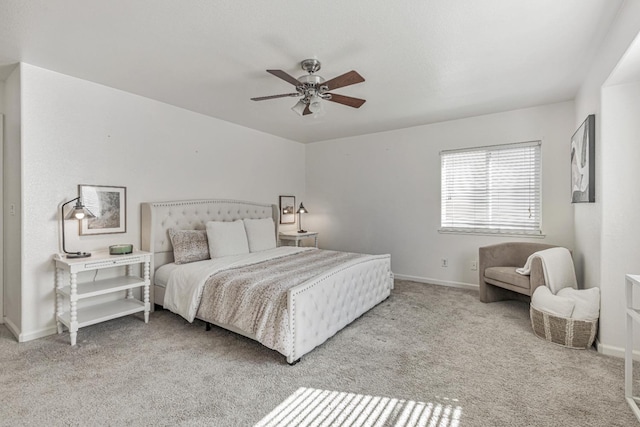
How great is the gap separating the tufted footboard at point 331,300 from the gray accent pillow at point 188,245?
1.73m

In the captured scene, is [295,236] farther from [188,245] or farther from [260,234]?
[188,245]

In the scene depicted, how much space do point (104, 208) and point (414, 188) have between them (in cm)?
A: 414

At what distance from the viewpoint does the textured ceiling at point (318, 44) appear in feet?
6.42

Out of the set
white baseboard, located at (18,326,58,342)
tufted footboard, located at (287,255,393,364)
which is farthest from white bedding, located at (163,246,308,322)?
tufted footboard, located at (287,255,393,364)

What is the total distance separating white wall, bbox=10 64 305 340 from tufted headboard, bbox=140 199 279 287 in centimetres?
15

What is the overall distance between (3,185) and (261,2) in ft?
10.7

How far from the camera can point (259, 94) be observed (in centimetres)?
340

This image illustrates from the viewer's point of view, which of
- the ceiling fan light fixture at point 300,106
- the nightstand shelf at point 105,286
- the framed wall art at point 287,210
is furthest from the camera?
the framed wall art at point 287,210

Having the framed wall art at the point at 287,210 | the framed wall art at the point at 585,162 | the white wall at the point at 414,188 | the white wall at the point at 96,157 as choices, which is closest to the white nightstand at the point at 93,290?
the white wall at the point at 96,157

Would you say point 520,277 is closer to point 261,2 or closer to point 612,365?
point 612,365

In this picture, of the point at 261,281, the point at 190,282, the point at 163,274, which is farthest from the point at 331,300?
the point at 163,274

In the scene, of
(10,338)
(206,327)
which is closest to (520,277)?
(206,327)

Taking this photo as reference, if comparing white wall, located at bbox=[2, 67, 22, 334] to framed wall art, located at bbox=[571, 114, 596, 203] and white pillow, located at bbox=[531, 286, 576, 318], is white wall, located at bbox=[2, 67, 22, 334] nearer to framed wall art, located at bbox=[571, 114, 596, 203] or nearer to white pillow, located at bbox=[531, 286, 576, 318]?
white pillow, located at bbox=[531, 286, 576, 318]

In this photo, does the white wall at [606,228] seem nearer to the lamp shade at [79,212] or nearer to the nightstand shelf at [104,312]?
the nightstand shelf at [104,312]
